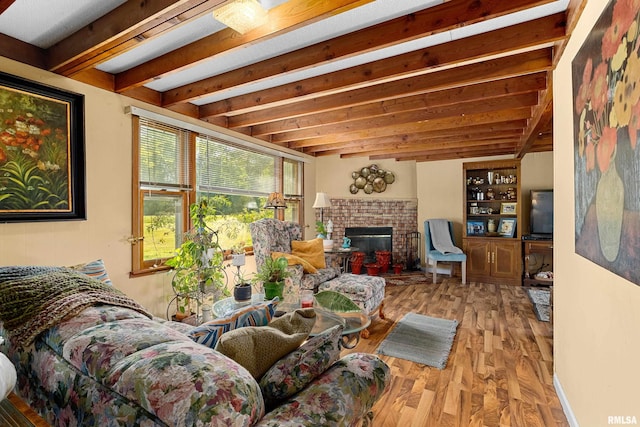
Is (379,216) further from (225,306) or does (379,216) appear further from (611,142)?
(611,142)

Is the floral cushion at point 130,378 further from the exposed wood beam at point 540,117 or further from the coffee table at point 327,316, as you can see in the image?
the exposed wood beam at point 540,117

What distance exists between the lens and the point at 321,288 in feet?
10.7

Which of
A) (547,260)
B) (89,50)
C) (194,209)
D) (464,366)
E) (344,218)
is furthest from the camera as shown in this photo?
(344,218)

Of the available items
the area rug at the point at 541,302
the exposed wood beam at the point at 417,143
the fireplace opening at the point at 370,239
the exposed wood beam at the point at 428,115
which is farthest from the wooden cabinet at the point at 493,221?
the exposed wood beam at the point at 428,115

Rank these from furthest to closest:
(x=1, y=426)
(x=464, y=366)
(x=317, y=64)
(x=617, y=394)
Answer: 1. (x=464, y=366)
2. (x=317, y=64)
3. (x=617, y=394)
4. (x=1, y=426)


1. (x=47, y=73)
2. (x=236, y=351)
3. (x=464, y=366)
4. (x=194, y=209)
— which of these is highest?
(x=47, y=73)

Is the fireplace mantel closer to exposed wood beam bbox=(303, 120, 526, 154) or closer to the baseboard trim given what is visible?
exposed wood beam bbox=(303, 120, 526, 154)

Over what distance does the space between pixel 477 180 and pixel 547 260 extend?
173 cm

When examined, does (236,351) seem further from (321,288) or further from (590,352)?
(321,288)

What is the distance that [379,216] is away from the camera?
6.29m

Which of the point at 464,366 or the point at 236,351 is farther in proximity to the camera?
the point at 464,366

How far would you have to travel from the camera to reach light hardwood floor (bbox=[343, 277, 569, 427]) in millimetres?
1894

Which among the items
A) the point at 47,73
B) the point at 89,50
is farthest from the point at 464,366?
the point at 47,73

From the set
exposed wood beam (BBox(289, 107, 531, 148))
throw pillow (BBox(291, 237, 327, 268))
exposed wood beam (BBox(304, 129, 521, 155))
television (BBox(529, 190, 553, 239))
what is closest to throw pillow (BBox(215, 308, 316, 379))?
throw pillow (BBox(291, 237, 327, 268))
